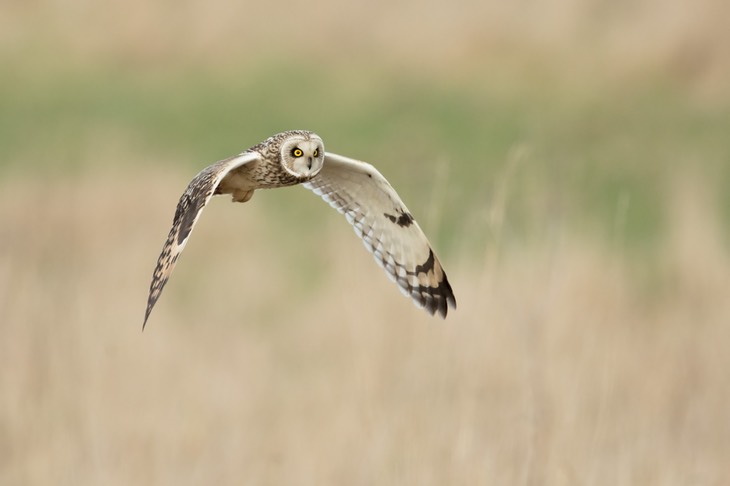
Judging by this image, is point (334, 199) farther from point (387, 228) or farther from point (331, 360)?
point (331, 360)

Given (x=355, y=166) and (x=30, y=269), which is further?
(x=30, y=269)

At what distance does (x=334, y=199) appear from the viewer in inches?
187

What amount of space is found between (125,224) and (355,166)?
911cm

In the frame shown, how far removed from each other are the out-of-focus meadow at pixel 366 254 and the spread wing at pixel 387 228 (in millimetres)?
469

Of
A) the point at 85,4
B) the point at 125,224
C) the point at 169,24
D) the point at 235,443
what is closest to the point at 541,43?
the point at 169,24

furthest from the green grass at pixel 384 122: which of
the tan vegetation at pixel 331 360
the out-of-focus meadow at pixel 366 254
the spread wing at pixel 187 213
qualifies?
the spread wing at pixel 187 213

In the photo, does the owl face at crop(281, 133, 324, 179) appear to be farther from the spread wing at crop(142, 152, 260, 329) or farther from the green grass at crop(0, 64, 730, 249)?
the green grass at crop(0, 64, 730, 249)

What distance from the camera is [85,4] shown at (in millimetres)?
23609

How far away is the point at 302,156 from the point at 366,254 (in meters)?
6.21

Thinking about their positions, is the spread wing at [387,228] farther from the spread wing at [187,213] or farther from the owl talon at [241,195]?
the spread wing at [187,213]

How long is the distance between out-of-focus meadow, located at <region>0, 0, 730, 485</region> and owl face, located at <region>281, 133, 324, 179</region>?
1.26 meters

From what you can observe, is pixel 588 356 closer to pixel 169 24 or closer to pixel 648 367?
pixel 648 367

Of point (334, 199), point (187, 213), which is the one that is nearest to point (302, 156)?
point (187, 213)

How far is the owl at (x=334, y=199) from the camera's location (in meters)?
3.85
